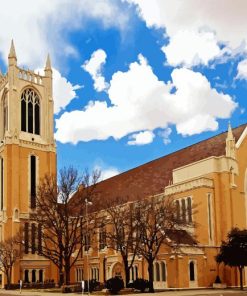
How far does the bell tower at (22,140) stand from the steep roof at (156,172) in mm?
11934

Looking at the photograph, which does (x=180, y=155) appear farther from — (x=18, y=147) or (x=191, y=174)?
(x=18, y=147)

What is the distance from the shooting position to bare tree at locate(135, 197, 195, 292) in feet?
166

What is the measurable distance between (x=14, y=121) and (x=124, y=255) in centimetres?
3975

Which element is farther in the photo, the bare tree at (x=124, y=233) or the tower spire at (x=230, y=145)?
the tower spire at (x=230, y=145)

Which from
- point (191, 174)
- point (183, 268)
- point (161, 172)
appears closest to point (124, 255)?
point (183, 268)

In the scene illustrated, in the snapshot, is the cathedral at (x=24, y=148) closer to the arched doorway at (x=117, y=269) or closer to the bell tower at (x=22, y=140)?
the bell tower at (x=22, y=140)

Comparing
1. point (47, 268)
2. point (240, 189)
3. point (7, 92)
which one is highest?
point (7, 92)

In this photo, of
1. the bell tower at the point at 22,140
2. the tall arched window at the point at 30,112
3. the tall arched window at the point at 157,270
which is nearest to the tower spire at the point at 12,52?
the bell tower at the point at 22,140

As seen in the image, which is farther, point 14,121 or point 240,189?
point 14,121

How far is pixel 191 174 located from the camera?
2484 inches

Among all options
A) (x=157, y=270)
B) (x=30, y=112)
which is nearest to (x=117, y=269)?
(x=157, y=270)

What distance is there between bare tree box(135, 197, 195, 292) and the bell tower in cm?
2760

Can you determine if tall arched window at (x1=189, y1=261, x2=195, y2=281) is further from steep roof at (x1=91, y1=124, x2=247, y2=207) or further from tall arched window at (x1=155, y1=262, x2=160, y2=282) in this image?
steep roof at (x1=91, y1=124, x2=247, y2=207)

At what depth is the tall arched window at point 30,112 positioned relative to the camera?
285ft
